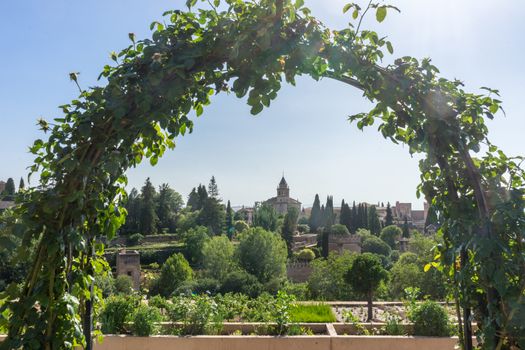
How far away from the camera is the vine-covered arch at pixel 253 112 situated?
1.41 m

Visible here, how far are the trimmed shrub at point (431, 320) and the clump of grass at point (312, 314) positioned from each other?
1.00m

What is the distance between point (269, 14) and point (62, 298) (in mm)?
1158

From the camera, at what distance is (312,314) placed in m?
4.33

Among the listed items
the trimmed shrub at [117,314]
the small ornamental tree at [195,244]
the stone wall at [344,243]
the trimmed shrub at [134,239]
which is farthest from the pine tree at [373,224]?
the trimmed shrub at [117,314]

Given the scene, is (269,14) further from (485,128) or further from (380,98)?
(485,128)

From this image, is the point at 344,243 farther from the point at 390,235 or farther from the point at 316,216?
the point at 316,216

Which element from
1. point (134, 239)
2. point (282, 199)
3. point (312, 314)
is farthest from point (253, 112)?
point (282, 199)

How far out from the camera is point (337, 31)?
60.2 inches

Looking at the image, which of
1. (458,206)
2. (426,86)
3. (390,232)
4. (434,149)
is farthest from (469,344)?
(390,232)

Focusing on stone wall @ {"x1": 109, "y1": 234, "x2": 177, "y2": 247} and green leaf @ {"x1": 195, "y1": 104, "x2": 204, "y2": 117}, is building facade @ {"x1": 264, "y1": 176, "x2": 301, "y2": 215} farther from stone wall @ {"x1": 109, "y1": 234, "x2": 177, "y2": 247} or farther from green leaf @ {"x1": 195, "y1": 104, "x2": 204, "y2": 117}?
green leaf @ {"x1": 195, "y1": 104, "x2": 204, "y2": 117}

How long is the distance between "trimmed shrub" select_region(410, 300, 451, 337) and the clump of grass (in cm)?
100

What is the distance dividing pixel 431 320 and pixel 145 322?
2.18 metres

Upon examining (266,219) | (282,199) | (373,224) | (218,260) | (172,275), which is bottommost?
(172,275)

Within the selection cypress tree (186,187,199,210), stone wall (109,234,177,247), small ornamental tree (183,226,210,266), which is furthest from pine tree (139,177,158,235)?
cypress tree (186,187,199,210)
